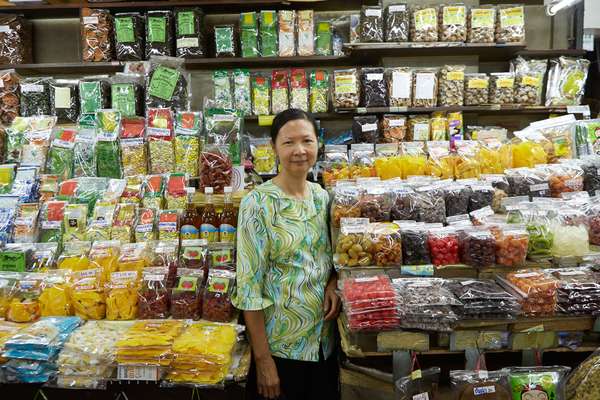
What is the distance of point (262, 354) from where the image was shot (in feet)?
5.63

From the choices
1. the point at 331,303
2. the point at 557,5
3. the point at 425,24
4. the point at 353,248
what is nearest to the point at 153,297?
the point at 331,303

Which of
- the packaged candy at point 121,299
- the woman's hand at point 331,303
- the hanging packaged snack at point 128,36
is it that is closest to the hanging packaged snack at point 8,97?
the hanging packaged snack at point 128,36

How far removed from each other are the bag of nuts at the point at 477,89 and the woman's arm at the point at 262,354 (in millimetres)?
2532

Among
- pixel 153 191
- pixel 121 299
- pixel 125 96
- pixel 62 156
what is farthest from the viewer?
pixel 125 96

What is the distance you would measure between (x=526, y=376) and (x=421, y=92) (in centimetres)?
241

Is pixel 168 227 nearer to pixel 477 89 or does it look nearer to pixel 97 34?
pixel 97 34

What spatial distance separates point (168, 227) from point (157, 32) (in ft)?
6.27

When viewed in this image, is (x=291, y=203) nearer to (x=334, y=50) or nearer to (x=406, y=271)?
(x=406, y=271)

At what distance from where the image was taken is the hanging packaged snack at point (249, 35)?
3.65 metres

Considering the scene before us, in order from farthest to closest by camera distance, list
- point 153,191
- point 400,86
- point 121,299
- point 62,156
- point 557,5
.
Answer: point 400,86
point 557,5
point 62,156
point 153,191
point 121,299

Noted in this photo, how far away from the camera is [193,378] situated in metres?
1.64

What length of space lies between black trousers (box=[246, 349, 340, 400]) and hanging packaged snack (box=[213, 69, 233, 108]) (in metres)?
2.24

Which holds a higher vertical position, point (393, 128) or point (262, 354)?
A: point (393, 128)

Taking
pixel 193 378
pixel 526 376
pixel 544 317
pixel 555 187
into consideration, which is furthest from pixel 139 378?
pixel 555 187
